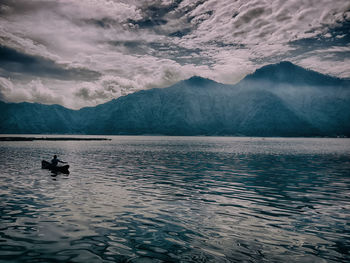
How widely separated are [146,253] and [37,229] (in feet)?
27.0

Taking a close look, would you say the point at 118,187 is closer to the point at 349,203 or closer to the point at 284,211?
the point at 284,211

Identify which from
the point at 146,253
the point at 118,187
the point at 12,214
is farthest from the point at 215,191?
the point at 12,214

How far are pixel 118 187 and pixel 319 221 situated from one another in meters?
21.8

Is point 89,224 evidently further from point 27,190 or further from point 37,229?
point 27,190

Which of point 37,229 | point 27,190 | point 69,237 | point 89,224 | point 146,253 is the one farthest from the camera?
point 27,190

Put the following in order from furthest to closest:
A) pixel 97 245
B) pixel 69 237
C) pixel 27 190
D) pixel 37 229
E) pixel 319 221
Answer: pixel 27 190
pixel 319 221
pixel 37 229
pixel 69 237
pixel 97 245

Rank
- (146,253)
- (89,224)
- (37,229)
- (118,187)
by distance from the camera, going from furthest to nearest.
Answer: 1. (118,187)
2. (89,224)
3. (37,229)
4. (146,253)

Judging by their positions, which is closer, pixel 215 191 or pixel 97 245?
pixel 97 245

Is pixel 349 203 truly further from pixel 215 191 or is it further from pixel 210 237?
pixel 210 237

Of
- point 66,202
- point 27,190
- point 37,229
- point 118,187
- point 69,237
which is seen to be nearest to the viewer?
point 69,237

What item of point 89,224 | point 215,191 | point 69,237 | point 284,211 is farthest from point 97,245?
point 215,191

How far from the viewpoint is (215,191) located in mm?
30062

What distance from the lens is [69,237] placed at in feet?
49.8

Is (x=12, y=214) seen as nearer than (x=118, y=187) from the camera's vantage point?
Yes
